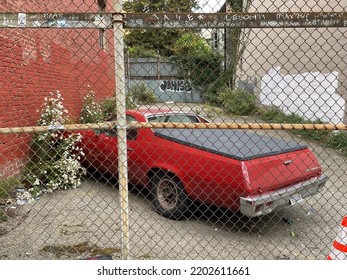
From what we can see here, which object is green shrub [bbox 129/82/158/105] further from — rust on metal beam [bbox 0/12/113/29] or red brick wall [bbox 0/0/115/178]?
rust on metal beam [bbox 0/12/113/29]

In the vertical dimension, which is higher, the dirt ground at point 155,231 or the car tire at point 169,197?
the car tire at point 169,197

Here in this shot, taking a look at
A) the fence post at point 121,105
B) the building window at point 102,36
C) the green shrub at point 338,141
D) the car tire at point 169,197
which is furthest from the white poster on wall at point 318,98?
the fence post at point 121,105

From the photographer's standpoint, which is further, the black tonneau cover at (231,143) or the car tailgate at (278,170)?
the black tonneau cover at (231,143)

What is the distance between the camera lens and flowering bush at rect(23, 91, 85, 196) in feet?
18.4

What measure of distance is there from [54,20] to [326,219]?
439cm

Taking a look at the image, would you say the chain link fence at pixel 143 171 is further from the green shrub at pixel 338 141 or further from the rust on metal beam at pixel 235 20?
the green shrub at pixel 338 141

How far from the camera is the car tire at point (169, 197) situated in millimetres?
4527

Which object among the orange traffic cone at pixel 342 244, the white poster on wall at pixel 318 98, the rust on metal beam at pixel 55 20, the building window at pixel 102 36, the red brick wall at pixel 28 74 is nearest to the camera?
the rust on metal beam at pixel 55 20

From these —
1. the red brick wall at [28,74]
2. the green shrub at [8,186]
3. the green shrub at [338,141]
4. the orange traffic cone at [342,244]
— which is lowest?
the green shrub at [8,186]

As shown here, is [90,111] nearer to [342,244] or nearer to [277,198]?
[277,198]

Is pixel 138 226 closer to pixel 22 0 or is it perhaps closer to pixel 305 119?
pixel 22 0

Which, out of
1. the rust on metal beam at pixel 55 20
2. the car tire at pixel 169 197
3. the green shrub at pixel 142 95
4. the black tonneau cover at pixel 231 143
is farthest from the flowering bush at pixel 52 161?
the green shrub at pixel 142 95

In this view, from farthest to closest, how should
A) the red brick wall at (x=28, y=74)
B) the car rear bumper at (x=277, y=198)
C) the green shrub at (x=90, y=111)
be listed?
the green shrub at (x=90, y=111)
the red brick wall at (x=28, y=74)
the car rear bumper at (x=277, y=198)

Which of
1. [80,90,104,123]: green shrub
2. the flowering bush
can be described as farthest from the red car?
[80,90,104,123]: green shrub
